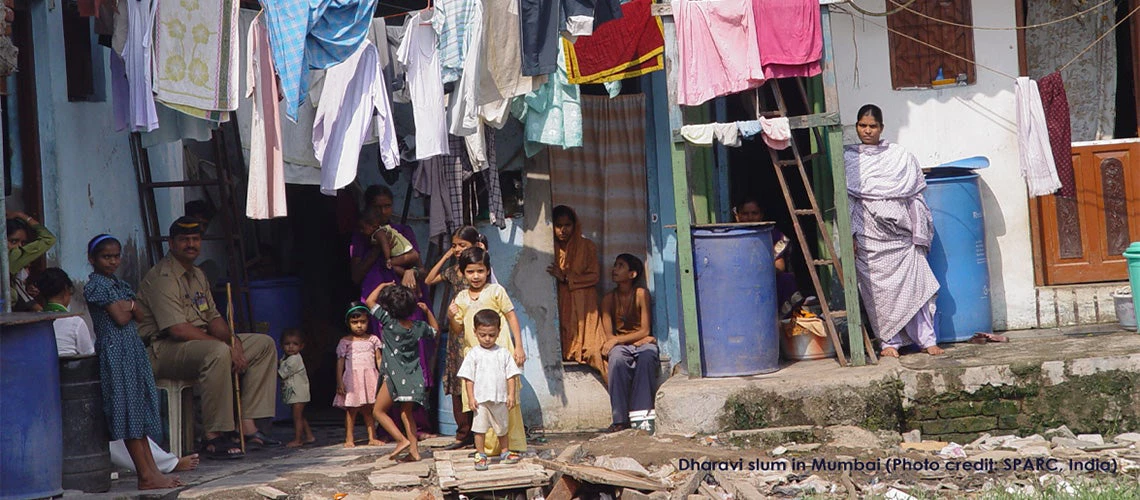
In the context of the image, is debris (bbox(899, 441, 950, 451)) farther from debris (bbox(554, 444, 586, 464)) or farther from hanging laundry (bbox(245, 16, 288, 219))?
hanging laundry (bbox(245, 16, 288, 219))

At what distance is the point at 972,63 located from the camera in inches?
348

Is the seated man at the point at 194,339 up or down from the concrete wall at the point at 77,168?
down

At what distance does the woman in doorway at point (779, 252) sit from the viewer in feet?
28.8

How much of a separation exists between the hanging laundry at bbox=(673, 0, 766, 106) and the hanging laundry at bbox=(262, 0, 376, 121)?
78.2 inches

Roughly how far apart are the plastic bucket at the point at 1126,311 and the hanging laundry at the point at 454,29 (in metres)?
4.68

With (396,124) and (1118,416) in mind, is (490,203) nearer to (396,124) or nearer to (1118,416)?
(396,124)

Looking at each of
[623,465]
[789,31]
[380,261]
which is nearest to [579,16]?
[789,31]

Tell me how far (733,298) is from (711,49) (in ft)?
5.26

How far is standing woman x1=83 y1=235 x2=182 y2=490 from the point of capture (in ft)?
22.6

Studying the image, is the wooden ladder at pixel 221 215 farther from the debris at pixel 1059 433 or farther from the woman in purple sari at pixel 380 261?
the debris at pixel 1059 433

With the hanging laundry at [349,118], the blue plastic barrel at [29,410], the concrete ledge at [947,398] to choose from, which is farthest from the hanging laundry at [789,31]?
the blue plastic barrel at [29,410]

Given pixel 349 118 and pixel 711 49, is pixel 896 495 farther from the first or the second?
pixel 349 118

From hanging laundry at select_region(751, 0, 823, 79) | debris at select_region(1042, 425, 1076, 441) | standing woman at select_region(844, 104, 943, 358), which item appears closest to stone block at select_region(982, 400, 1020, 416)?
debris at select_region(1042, 425, 1076, 441)

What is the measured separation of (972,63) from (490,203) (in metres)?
3.56
